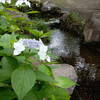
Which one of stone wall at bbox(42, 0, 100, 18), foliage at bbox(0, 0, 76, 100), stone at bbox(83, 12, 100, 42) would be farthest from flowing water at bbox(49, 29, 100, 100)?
stone wall at bbox(42, 0, 100, 18)

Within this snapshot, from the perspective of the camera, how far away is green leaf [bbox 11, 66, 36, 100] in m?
0.70

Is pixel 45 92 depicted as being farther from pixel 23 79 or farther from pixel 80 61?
pixel 80 61

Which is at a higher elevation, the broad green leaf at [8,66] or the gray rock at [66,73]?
the broad green leaf at [8,66]

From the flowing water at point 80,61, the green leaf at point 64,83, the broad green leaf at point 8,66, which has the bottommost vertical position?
the flowing water at point 80,61

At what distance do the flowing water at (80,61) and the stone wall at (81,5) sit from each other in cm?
332

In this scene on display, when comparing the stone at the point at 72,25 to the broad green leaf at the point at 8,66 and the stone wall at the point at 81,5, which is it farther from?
the broad green leaf at the point at 8,66

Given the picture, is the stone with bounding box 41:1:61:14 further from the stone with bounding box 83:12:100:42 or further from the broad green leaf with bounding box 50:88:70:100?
the broad green leaf with bounding box 50:88:70:100

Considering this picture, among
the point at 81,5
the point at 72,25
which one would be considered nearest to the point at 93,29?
the point at 72,25

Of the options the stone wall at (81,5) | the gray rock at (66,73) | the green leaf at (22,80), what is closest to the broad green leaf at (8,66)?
the green leaf at (22,80)

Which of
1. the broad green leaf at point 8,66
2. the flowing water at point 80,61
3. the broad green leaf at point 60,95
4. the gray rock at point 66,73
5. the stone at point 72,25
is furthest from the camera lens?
the stone at point 72,25

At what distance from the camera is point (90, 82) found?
3000mm

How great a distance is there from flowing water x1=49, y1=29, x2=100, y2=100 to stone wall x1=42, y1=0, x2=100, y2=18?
3.32 metres

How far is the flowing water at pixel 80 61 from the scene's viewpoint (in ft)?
8.88

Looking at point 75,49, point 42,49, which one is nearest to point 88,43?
point 75,49
